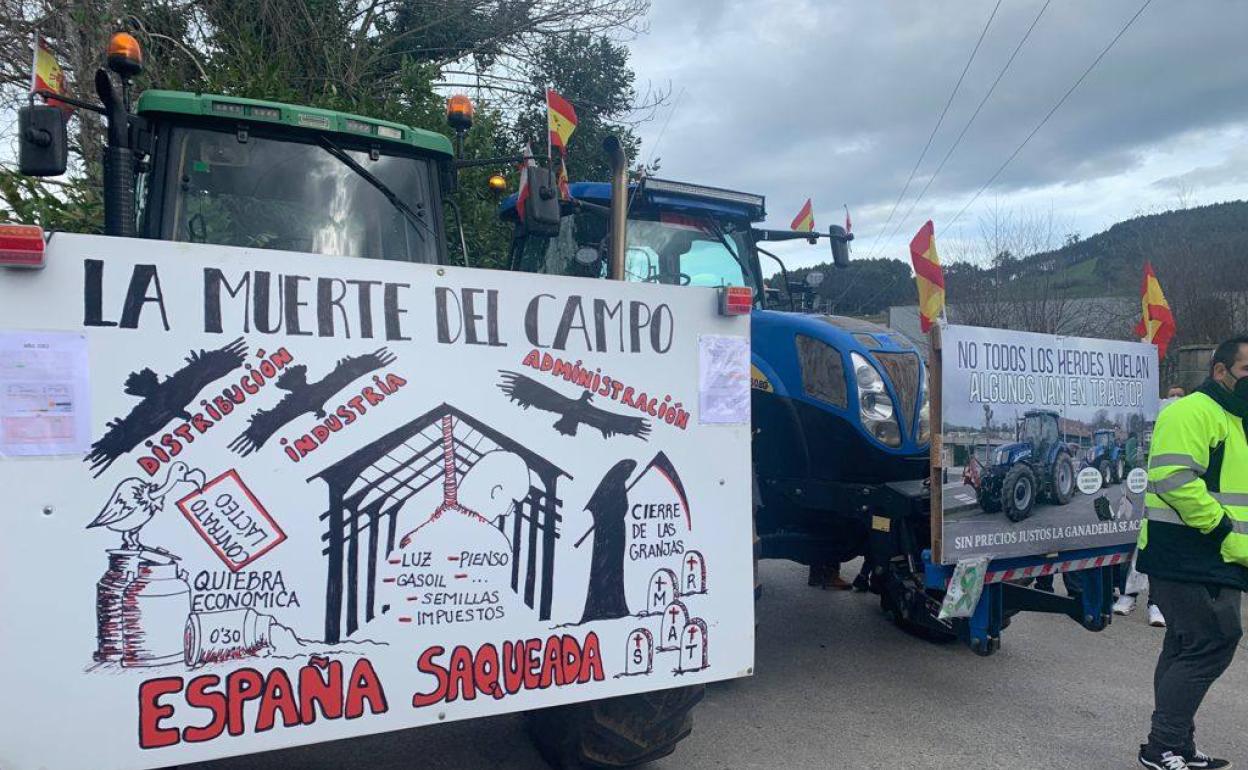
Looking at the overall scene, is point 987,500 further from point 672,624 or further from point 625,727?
point 625,727

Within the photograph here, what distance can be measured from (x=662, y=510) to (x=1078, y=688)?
356cm

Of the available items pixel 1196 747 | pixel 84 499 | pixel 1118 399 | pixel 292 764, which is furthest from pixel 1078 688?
pixel 84 499

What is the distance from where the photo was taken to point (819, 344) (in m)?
4.98

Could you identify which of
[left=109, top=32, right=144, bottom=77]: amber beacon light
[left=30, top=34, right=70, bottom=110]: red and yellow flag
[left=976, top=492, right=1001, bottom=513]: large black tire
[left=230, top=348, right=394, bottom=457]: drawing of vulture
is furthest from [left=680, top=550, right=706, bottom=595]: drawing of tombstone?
[left=30, top=34, right=70, bottom=110]: red and yellow flag

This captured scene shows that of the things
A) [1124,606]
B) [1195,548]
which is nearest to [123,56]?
[1195,548]

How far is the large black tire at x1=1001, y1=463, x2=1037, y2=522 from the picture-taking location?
447cm

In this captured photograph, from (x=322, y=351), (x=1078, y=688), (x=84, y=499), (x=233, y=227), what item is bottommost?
(x=1078, y=688)

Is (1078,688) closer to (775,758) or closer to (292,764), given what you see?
(775,758)

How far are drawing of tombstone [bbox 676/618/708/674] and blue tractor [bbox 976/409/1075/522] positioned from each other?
1.87 metres

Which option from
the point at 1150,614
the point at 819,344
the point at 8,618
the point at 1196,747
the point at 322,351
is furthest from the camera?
the point at 1150,614

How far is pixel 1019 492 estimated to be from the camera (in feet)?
14.8

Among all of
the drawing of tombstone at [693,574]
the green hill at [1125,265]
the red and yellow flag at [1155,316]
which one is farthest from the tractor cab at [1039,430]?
the green hill at [1125,265]

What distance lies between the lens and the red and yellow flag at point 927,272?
176 inches

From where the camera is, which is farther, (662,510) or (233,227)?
(233,227)
